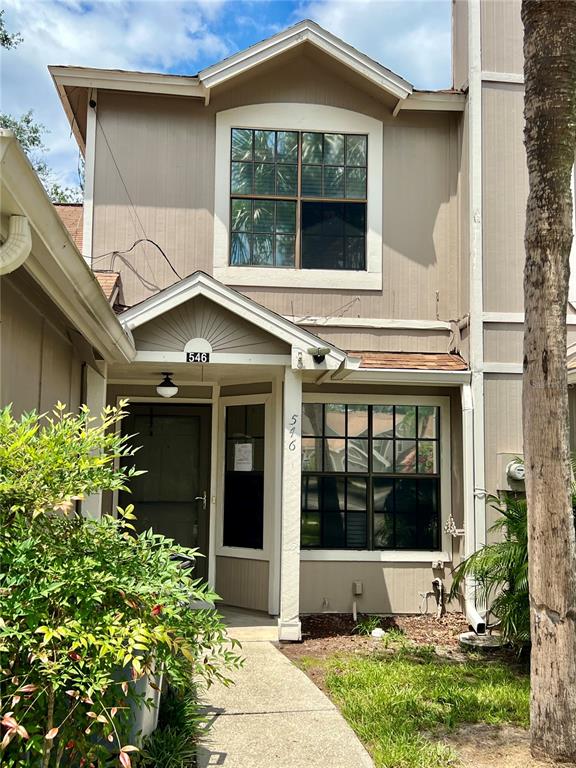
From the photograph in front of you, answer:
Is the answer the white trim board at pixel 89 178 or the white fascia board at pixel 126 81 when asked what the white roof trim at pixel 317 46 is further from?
the white trim board at pixel 89 178

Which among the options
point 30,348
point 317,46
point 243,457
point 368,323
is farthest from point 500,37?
point 30,348

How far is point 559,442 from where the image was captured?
15.1 feet

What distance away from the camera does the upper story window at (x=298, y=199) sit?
8.77 metres

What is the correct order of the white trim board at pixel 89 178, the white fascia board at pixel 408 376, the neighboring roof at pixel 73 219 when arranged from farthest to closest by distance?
the neighboring roof at pixel 73 219 → the white trim board at pixel 89 178 → the white fascia board at pixel 408 376

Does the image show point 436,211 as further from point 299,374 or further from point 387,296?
point 299,374

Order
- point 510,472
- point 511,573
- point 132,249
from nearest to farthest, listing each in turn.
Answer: point 511,573 < point 510,472 < point 132,249

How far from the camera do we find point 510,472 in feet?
26.4

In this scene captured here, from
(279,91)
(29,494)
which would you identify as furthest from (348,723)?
(279,91)

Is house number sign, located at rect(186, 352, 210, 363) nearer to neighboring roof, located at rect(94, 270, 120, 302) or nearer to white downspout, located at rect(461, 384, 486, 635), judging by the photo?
neighboring roof, located at rect(94, 270, 120, 302)

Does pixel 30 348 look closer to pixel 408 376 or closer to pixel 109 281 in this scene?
pixel 109 281

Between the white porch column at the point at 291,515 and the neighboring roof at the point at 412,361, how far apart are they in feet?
3.68

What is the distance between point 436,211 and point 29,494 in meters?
7.10

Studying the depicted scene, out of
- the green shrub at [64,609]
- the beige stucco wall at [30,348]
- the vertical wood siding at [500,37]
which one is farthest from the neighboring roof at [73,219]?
the green shrub at [64,609]

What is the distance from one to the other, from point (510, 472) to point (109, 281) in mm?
5027
